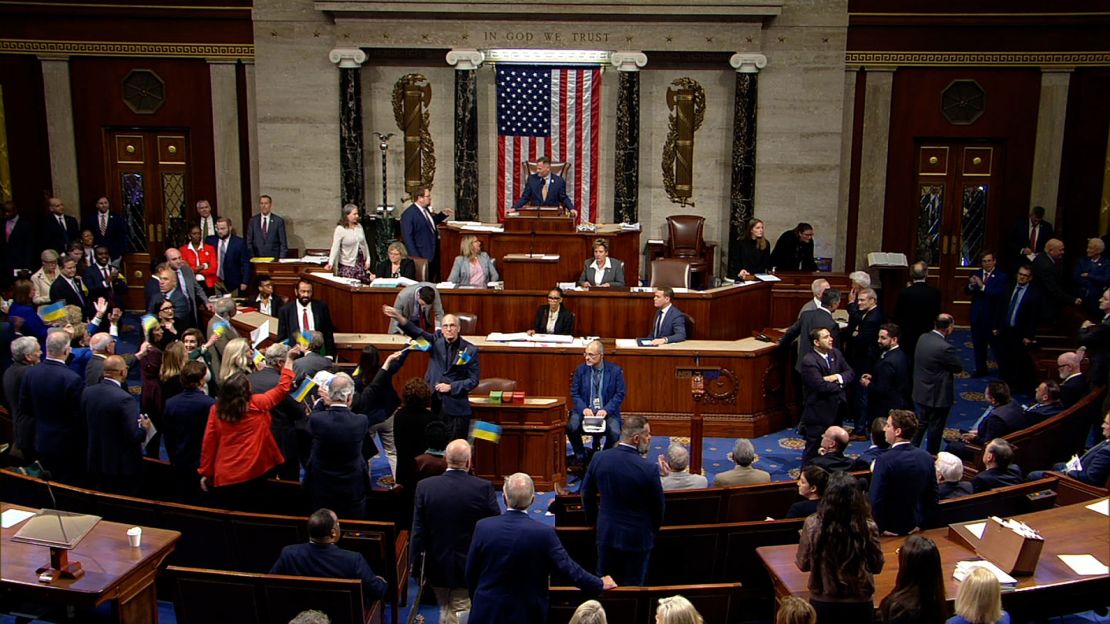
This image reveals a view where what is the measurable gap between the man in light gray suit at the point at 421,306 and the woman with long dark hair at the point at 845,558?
5.17 meters

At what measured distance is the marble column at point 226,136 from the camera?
49.2 feet

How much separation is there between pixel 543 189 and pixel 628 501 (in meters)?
8.03

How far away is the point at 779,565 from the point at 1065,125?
11.4 meters

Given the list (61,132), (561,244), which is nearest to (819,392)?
(561,244)

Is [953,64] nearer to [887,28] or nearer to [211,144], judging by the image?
[887,28]

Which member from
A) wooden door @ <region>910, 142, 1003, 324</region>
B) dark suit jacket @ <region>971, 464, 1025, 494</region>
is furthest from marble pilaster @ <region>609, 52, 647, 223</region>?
dark suit jacket @ <region>971, 464, 1025, 494</region>

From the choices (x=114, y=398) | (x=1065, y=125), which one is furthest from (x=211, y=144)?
(x=1065, y=125)

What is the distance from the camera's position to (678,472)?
6836mm

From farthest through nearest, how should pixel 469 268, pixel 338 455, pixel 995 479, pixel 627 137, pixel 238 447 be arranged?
pixel 627 137, pixel 469 268, pixel 995 479, pixel 238 447, pixel 338 455

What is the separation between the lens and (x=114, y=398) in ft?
22.6

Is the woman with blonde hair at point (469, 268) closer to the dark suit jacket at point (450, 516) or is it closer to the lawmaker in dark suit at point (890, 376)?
the lawmaker in dark suit at point (890, 376)

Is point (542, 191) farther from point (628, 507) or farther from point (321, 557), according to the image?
point (321, 557)

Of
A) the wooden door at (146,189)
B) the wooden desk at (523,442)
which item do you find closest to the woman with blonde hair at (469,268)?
the wooden desk at (523,442)

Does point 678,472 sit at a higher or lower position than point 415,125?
lower
